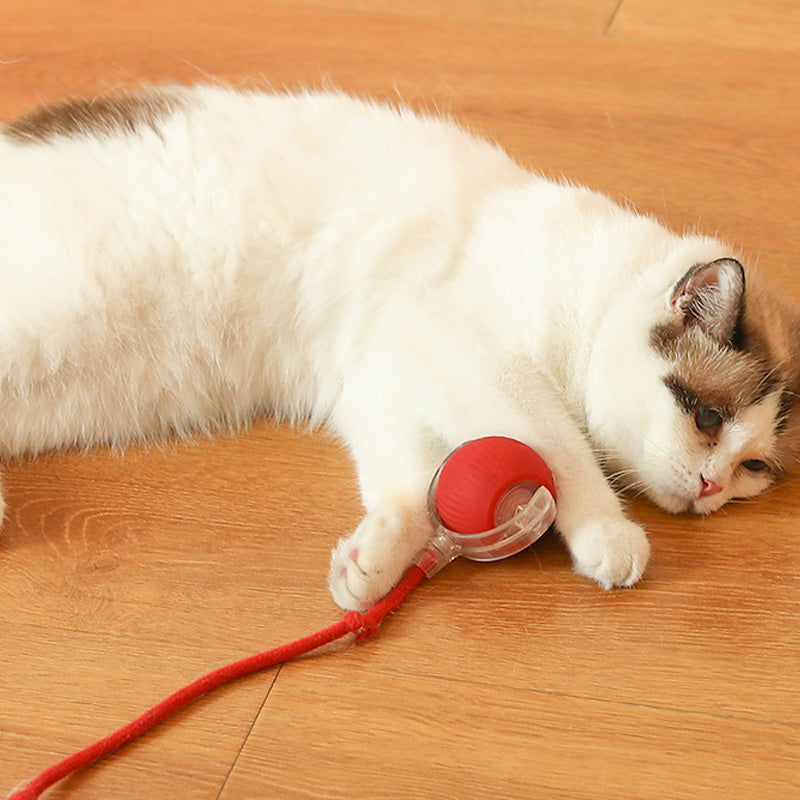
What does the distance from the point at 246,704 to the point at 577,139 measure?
1.67 meters

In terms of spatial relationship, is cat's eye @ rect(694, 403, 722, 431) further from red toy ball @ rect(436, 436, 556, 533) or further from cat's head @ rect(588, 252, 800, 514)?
red toy ball @ rect(436, 436, 556, 533)

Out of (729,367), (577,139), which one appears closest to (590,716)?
(729,367)

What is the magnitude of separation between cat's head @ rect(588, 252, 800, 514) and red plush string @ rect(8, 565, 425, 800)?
0.40m

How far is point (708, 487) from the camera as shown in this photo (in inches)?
58.1

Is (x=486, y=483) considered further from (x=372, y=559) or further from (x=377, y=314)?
(x=377, y=314)

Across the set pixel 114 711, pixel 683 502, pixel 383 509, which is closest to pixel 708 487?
pixel 683 502

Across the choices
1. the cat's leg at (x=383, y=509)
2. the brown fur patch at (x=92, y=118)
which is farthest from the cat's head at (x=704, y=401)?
the brown fur patch at (x=92, y=118)

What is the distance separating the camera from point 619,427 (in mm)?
1527

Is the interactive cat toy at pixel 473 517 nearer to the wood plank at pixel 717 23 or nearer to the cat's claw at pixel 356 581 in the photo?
the cat's claw at pixel 356 581

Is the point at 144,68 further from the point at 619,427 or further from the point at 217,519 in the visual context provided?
the point at 619,427

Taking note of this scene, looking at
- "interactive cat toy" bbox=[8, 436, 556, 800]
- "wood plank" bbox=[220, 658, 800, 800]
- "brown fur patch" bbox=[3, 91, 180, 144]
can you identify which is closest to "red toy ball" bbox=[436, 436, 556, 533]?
"interactive cat toy" bbox=[8, 436, 556, 800]

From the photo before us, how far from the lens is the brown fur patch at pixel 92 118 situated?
168cm

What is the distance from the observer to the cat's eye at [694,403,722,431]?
147cm

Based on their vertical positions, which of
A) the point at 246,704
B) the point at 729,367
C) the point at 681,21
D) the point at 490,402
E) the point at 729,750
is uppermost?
the point at 681,21
